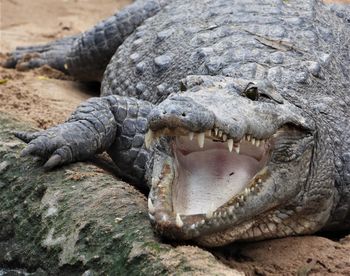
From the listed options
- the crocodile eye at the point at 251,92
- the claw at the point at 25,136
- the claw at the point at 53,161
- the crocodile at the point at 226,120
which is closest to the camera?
the crocodile at the point at 226,120

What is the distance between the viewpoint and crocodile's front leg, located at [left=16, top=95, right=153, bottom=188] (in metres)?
4.44

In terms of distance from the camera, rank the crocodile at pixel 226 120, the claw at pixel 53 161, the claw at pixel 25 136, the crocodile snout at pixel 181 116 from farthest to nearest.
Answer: the claw at pixel 25 136 < the claw at pixel 53 161 < the crocodile at pixel 226 120 < the crocodile snout at pixel 181 116

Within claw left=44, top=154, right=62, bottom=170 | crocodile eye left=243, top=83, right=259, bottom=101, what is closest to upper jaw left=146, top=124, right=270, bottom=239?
crocodile eye left=243, top=83, right=259, bottom=101

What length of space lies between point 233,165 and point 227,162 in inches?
1.2

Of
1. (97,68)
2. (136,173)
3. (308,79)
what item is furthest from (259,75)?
(97,68)

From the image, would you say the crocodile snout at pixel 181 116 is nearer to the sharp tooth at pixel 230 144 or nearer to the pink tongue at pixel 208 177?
the sharp tooth at pixel 230 144

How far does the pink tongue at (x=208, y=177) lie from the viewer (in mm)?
3637

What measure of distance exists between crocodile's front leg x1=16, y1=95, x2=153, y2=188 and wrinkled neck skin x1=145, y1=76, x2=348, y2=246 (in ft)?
2.45

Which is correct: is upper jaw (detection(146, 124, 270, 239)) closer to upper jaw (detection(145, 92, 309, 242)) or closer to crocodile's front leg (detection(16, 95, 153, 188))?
upper jaw (detection(145, 92, 309, 242))

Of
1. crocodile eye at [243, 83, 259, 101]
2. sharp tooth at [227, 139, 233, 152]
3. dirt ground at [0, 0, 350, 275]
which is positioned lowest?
dirt ground at [0, 0, 350, 275]

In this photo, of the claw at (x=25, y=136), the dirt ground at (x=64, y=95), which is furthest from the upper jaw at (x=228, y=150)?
the claw at (x=25, y=136)

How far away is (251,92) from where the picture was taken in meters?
3.84

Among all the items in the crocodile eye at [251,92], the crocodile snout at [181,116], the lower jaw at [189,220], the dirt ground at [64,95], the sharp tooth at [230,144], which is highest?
the crocodile snout at [181,116]

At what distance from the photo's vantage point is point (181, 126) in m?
3.34
